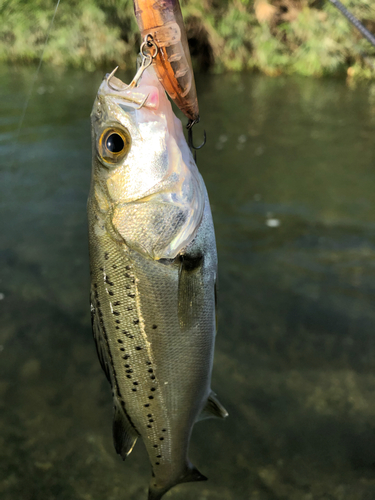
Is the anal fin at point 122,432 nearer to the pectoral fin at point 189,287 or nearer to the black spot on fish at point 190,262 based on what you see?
the pectoral fin at point 189,287

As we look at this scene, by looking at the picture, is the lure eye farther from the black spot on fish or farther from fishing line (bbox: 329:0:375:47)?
fishing line (bbox: 329:0:375:47)

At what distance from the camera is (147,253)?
4.70 feet

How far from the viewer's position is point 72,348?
3488mm

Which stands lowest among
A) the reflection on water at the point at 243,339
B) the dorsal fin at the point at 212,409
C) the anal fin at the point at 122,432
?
the reflection on water at the point at 243,339

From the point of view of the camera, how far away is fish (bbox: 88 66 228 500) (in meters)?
1.37

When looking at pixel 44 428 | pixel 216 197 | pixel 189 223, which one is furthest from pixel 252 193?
pixel 189 223

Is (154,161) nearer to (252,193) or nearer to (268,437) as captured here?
(268,437)

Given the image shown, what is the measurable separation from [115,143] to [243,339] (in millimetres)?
2558

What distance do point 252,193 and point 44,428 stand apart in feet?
15.1

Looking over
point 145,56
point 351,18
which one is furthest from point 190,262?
point 351,18

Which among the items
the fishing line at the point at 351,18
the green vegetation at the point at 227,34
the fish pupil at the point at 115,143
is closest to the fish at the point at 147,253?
the fish pupil at the point at 115,143

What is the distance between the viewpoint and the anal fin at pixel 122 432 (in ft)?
5.32

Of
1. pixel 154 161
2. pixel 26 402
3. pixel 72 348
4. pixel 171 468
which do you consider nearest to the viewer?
pixel 154 161

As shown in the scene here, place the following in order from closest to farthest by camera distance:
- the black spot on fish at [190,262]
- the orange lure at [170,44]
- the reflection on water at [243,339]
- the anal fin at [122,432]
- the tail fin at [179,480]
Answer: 1. the orange lure at [170,44]
2. the black spot on fish at [190,262]
3. the anal fin at [122,432]
4. the tail fin at [179,480]
5. the reflection on water at [243,339]
